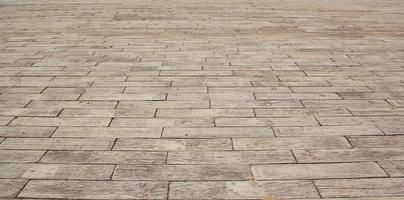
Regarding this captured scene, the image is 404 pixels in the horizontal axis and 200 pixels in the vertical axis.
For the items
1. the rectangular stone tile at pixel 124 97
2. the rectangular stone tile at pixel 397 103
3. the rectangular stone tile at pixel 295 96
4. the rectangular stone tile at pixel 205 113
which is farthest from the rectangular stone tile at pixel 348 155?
the rectangular stone tile at pixel 124 97

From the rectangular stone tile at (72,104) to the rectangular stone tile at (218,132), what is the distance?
82cm

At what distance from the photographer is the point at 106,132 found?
126 inches

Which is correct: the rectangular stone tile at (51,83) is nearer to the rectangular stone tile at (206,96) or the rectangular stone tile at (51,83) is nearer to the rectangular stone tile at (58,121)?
the rectangular stone tile at (58,121)

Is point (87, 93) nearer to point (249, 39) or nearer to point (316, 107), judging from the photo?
point (316, 107)

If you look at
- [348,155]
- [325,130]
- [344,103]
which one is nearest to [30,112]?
[325,130]

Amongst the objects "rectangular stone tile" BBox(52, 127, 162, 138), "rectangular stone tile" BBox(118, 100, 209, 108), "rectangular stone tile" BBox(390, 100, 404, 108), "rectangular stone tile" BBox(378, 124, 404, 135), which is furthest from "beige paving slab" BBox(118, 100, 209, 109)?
"rectangular stone tile" BBox(390, 100, 404, 108)

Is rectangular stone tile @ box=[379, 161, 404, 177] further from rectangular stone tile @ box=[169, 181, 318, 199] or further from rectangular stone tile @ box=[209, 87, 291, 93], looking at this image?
rectangular stone tile @ box=[209, 87, 291, 93]

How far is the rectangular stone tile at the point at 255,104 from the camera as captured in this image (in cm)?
369

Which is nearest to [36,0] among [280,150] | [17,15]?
[17,15]

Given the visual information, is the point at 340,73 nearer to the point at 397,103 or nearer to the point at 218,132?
the point at 397,103

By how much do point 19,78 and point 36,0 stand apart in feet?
19.4

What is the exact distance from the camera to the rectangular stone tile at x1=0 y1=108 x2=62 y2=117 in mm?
3516

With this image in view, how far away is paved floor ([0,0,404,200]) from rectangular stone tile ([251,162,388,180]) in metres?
0.01

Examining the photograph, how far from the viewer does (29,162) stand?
2.77 metres
